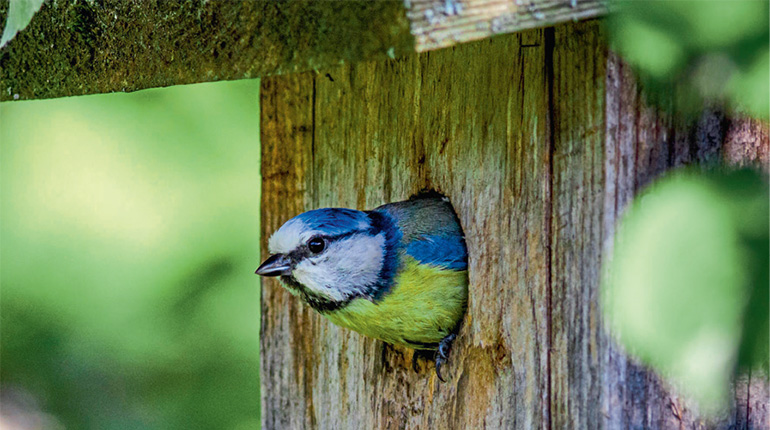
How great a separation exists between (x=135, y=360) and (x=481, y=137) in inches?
91.9

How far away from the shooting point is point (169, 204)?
142 inches

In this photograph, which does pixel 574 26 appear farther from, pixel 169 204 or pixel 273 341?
pixel 169 204

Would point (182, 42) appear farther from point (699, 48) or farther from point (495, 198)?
point (699, 48)

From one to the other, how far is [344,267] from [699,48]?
0.99 meters

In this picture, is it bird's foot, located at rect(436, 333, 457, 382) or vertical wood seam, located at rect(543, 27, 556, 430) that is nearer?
vertical wood seam, located at rect(543, 27, 556, 430)

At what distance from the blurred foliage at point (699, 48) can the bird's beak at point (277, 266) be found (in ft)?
3.09

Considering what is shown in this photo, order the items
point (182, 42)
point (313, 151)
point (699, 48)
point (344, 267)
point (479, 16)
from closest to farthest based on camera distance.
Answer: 1. point (479, 16)
2. point (699, 48)
3. point (182, 42)
4. point (344, 267)
5. point (313, 151)

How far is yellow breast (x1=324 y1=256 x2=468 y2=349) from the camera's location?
2092mm

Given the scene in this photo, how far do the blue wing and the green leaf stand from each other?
1.01 m

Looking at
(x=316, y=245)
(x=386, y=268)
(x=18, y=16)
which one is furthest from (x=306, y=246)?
(x=18, y=16)

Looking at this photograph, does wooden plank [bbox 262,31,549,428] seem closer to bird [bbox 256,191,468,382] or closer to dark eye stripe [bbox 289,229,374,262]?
bird [bbox 256,191,468,382]

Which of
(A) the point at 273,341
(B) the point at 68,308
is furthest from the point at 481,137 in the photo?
(B) the point at 68,308

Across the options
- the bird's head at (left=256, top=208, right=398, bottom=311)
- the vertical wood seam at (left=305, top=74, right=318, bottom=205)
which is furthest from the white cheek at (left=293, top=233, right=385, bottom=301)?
the vertical wood seam at (left=305, top=74, right=318, bottom=205)

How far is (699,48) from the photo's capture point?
156 cm
